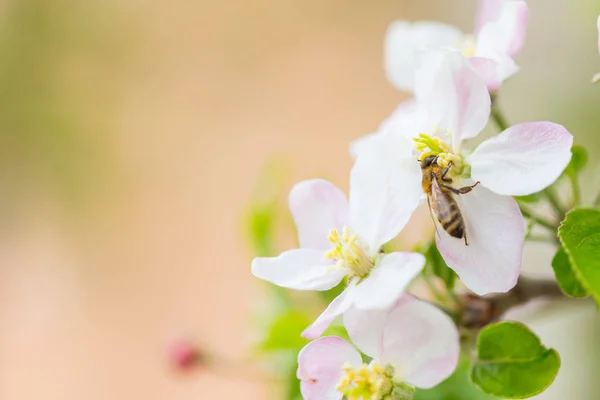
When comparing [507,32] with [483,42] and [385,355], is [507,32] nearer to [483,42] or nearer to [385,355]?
[483,42]

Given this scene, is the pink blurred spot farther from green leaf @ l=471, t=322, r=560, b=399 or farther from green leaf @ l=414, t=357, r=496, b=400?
green leaf @ l=471, t=322, r=560, b=399

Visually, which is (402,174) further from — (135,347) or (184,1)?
(184,1)

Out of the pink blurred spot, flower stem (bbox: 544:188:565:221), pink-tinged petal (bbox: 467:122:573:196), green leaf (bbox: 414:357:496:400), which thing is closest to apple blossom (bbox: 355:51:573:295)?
pink-tinged petal (bbox: 467:122:573:196)

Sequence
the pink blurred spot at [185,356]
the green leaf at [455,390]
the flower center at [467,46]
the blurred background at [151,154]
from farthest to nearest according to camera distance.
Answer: the blurred background at [151,154] < the pink blurred spot at [185,356] < the green leaf at [455,390] < the flower center at [467,46]

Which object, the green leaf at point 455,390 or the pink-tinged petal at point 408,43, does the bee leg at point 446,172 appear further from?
the green leaf at point 455,390

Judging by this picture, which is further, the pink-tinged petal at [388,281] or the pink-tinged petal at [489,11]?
the pink-tinged petal at [489,11]

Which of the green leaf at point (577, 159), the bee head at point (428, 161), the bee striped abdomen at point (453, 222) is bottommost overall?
the green leaf at point (577, 159)

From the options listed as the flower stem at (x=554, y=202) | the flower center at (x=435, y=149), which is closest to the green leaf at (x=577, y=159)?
the flower stem at (x=554, y=202)
